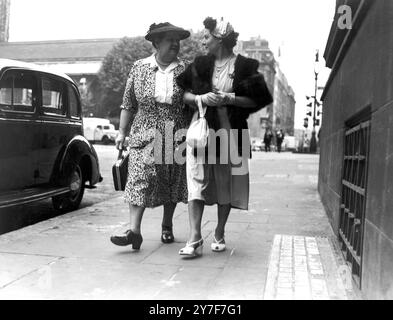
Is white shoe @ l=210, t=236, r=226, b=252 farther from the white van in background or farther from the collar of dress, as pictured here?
the white van in background

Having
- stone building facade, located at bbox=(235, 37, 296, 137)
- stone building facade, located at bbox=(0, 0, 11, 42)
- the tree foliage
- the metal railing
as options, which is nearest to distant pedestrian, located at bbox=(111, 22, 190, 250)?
the metal railing

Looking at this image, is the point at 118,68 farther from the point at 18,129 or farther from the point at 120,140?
the point at 120,140

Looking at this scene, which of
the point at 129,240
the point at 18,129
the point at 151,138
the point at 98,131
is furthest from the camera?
the point at 98,131

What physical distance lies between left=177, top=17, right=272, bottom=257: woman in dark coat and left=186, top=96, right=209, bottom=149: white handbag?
5 cm

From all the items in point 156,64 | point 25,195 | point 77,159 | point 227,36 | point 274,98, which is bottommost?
point 25,195

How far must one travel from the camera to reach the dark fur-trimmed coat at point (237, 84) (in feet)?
13.5

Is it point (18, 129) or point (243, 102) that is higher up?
point (243, 102)

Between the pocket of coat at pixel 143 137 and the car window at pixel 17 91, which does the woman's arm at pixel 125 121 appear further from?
the car window at pixel 17 91

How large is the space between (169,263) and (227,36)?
6.09 ft

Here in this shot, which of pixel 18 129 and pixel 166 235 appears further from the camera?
pixel 18 129

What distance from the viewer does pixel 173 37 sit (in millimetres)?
4414

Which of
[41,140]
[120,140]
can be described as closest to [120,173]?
[120,140]

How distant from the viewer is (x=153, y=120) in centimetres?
445
